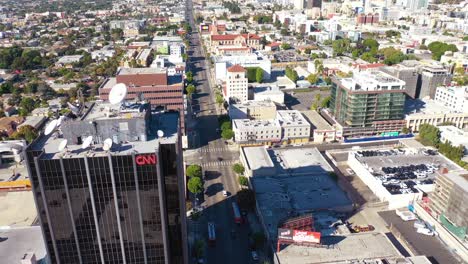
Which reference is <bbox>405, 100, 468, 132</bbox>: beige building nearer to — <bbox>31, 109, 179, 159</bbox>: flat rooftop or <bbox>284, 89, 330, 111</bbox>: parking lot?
<bbox>284, 89, 330, 111</bbox>: parking lot

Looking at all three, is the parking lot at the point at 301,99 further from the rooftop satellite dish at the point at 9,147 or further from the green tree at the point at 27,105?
the green tree at the point at 27,105

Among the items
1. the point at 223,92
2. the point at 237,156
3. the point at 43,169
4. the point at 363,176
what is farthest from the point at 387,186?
the point at 223,92

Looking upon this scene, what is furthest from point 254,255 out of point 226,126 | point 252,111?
point 252,111

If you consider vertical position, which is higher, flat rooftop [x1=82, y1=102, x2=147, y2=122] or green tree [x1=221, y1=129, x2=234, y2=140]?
flat rooftop [x1=82, y1=102, x2=147, y2=122]

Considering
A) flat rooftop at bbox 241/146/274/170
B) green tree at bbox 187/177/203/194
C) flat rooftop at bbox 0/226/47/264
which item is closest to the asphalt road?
green tree at bbox 187/177/203/194

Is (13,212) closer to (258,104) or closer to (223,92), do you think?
(258,104)

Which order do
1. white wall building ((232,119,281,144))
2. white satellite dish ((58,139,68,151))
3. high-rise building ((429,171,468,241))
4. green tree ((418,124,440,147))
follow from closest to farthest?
white satellite dish ((58,139,68,151))
high-rise building ((429,171,468,241))
green tree ((418,124,440,147))
white wall building ((232,119,281,144))
